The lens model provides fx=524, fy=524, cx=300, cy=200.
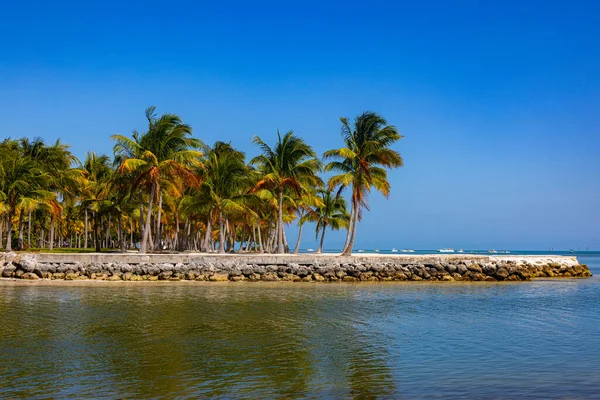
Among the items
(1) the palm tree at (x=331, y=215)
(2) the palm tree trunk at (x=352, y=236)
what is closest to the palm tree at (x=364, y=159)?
(2) the palm tree trunk at (x=352, y=236)

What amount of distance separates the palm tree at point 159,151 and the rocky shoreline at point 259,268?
15.8ft

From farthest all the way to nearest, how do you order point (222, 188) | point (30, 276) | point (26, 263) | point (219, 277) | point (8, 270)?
1. point (222, 188)
2. point (219, 277)
3. point (26, 263)
4. point (8, 270)
5. point (30, 276)

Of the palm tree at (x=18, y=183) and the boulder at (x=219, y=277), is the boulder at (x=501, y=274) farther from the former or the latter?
the palm tree at (x=18, y=183)

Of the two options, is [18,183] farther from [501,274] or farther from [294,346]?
[501,274]

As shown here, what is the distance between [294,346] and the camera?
13039 mm

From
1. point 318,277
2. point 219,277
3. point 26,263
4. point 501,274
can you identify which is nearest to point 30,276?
point 26,263

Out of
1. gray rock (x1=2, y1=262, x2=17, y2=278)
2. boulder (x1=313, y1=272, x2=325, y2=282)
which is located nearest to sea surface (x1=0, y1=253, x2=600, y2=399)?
boulder (x1=313, y1=272, x2=325, y2=282)

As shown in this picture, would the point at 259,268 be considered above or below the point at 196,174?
below

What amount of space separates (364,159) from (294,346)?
26.9 m

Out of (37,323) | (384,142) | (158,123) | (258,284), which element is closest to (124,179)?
(158,123)

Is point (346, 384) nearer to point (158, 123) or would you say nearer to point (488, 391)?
point (488, 391)

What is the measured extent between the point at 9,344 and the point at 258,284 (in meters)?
18.3

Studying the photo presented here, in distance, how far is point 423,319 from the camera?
704 inches

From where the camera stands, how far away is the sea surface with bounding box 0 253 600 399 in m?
9.45
